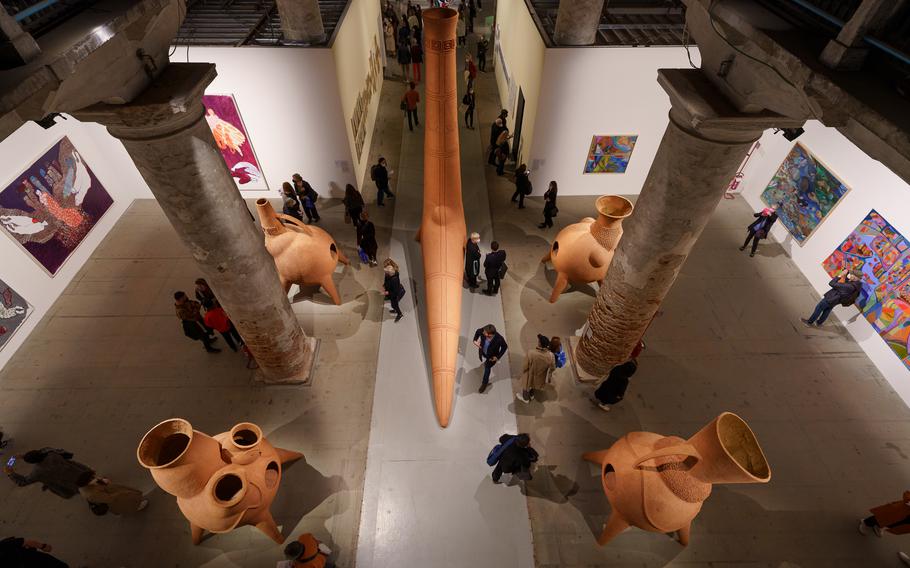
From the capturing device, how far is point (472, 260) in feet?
24.0

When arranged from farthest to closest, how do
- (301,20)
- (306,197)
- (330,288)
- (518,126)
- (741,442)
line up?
1. (518,126)
2. (306,197)
3. (301,20)
4. (330,288)
5. (741,442)

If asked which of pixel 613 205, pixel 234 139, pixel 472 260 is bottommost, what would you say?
pixel 472 260

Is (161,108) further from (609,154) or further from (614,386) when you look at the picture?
(609,154)

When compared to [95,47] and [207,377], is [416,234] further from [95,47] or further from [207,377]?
[95,47]

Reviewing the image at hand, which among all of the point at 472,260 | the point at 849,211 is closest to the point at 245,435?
the point at 472,260

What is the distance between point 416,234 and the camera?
860 cm

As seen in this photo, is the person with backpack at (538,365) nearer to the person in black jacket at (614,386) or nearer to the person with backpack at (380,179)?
the person in black jacket at (614,386)

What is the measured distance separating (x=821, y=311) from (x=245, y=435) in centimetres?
872

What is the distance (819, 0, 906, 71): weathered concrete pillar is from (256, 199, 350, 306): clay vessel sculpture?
6.36 m

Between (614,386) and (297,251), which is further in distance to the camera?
(297,251)

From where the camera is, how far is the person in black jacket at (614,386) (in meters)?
5.56

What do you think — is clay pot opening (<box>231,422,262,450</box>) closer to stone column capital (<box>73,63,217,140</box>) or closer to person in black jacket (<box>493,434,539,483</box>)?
person in black jacket (<box>493,434,539,483</box>)

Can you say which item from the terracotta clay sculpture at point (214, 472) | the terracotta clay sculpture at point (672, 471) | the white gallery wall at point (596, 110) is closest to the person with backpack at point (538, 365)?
the terracotta clay sculpture at point (672, 471)

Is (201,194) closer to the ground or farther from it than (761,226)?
farther from it
